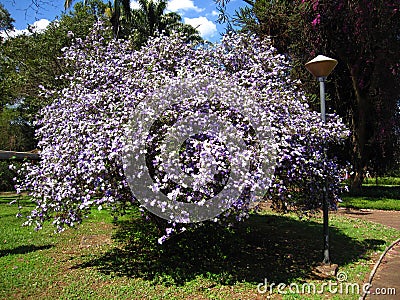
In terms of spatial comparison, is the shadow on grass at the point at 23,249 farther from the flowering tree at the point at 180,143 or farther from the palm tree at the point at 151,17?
the palm tree at the point at 151,17

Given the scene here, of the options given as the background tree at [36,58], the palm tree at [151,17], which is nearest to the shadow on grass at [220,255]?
the background tree at [36,58]

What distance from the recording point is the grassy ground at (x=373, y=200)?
1274 centimetres

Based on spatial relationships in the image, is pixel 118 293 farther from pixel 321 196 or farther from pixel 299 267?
pixel 321 196

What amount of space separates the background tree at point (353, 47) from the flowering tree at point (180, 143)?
20.5 feet

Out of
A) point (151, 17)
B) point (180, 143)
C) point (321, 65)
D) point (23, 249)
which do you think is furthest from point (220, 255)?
point (151, 17)

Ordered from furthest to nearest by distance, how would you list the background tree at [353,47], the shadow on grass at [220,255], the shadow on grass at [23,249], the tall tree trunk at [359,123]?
the tall tree trunk at [359,123] < the background tree at [353,47] < the shadow on grass at [23,249] < the shadow on grass at [220,255]

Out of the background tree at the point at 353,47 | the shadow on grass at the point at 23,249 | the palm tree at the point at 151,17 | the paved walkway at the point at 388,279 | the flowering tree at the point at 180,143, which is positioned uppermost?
the palm tree at the point at 151,17

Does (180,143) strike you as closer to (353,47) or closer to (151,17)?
(353,47)

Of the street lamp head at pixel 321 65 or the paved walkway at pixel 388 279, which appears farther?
the street lamp head at pixel 321 65

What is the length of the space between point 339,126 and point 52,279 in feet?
15.5

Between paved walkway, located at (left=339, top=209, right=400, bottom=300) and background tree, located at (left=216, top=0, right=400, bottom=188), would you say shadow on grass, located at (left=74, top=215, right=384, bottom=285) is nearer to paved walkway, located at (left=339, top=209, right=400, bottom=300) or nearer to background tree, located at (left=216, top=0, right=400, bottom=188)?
paved walkway, located at (left=339, top=209, right=400, bottom=300)

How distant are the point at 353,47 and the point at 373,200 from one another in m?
5.49

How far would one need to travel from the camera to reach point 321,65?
560 centimetres

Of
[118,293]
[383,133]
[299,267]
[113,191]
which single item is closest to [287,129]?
[299,267]
